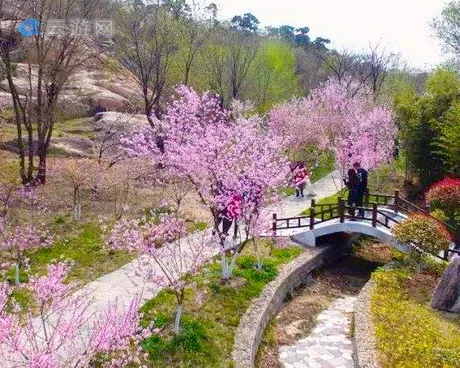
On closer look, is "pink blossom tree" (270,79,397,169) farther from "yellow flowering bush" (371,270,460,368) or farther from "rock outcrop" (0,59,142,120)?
"yellow flowering bush" (371,270,460,368)

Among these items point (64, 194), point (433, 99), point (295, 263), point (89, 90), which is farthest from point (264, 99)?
point (295, 263)

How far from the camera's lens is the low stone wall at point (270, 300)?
414 inches

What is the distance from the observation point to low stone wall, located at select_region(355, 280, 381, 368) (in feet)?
33.3

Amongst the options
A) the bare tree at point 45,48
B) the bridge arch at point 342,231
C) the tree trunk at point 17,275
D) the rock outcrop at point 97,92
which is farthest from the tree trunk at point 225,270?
the rock outcrop at point 97,92

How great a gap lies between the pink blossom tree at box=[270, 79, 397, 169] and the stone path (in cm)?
1152

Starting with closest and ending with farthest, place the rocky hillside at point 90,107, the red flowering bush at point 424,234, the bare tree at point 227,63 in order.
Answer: the red flowering bush at point 424,234
the rocky hillside at point 90,107
the bare tree at point 227,63

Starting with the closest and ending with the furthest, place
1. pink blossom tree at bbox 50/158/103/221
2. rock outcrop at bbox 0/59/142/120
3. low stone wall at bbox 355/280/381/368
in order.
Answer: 1. low stone wall at bbox 355/280/381/368
2. pink blossom tree at bbox 50/158/103/221
3. rock outcrop at bbox 0/59/142/120

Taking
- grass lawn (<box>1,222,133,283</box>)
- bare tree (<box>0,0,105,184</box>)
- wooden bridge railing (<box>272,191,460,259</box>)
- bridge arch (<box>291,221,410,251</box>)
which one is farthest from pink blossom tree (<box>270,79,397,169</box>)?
grass lawn (<box>1,222,133,283</box>)

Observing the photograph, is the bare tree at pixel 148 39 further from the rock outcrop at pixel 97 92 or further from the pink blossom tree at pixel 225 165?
the pink blossom tree at pixel 225 165

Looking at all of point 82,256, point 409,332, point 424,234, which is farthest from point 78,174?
point 409,332

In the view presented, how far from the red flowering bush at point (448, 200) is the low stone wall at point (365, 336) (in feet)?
23.8

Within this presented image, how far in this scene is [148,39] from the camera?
2591 centimetres

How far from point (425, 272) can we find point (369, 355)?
5447mm

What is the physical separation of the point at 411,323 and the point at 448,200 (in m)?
8.99
